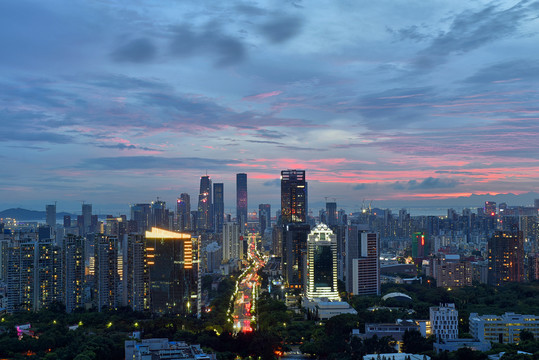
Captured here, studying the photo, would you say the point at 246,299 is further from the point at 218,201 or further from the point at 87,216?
the point at 218,201

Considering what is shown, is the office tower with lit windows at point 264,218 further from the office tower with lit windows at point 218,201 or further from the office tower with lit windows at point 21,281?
the office tower with lit windows at point 21,281

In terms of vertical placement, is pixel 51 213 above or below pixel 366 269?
above

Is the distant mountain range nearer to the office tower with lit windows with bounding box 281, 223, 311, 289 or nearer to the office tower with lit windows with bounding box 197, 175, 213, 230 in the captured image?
the office tower with lit windows with bounding box 197, 175, 213, 230

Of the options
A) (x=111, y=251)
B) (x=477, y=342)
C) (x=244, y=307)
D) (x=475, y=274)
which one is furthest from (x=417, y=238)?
(x=477, y=342)

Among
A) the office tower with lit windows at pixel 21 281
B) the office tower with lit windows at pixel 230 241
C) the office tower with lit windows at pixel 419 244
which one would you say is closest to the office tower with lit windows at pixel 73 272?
the office tower with lit windows at pixel 21 281

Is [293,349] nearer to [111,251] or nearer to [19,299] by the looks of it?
[111,251]

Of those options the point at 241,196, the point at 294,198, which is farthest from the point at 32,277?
the point at 241,196
